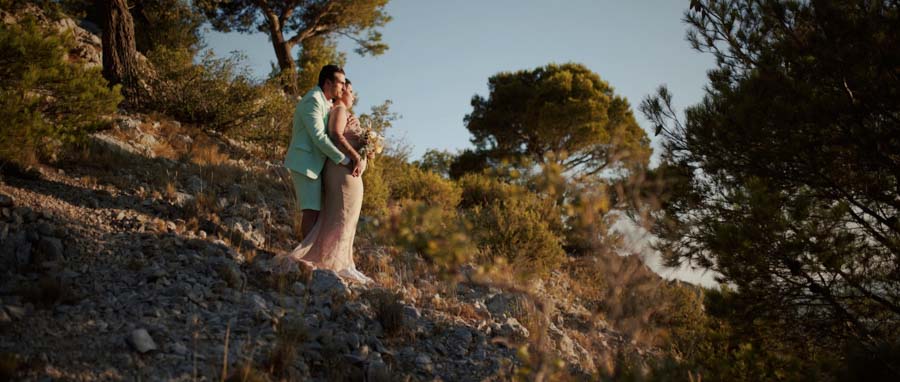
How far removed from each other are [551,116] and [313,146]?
1297 cm

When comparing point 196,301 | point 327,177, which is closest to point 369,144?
point 327,177

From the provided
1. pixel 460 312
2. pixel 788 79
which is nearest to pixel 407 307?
pixel 460 312

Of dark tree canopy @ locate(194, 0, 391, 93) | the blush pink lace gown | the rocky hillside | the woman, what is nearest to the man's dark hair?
the woman

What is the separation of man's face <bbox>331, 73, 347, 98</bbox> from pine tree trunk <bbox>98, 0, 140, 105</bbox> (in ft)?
20.5

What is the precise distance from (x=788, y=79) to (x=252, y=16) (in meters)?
15.9

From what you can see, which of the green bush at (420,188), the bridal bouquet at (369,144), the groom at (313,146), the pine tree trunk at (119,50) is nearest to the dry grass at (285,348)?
the groom at (313,146)

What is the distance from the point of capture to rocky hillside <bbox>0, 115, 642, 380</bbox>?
9.55 ft

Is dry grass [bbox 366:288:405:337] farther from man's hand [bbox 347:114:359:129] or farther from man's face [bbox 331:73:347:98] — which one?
man's face [bbox 331:73:347:98]

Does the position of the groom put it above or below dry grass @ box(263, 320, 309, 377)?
above

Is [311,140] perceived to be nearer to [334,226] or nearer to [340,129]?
[340,129]

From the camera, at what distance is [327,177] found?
474cm

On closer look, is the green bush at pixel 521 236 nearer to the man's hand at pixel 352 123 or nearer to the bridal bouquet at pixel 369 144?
the bridal bouquet at pixel 369 144

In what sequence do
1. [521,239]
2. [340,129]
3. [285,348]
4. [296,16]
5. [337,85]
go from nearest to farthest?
1. [285,348]
2. [340,129]
3. [337,85]
4. [521,239]
5. [296,16]

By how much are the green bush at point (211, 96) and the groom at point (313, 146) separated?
514cm
